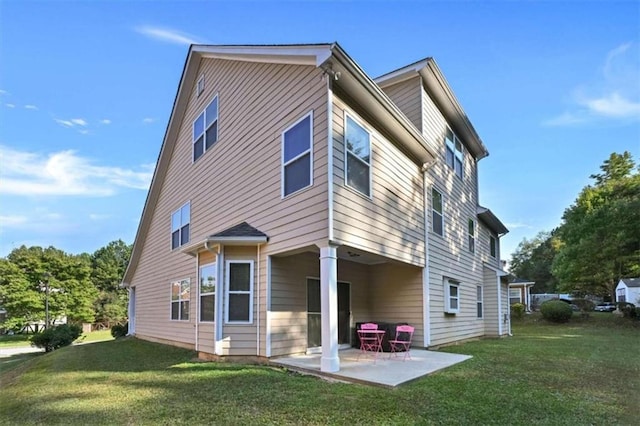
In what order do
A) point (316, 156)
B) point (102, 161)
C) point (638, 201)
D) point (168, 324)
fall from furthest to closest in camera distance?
point (638, 201) → point (102, 161) → point (168, 324) → point (316, 156)

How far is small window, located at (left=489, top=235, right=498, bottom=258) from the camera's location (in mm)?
17953

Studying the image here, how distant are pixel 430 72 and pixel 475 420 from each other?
9095 millimetres

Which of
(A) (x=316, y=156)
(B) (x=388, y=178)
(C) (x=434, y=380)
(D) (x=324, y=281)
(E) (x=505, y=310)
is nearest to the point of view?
(C) (x=434, y=380)

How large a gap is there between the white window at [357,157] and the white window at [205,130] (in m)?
4.85

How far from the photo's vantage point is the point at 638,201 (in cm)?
2072

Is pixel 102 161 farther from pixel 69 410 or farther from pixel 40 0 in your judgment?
pixel 69 410

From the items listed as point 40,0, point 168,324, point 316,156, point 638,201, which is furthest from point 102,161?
point 638,201

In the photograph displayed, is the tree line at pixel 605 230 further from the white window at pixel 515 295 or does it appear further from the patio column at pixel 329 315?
the patio column at pixel 329 315

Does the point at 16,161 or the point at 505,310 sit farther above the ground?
the point at 16,161

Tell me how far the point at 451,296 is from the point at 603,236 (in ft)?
49.6

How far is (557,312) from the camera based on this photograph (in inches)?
818

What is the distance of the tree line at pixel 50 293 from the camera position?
32344mm

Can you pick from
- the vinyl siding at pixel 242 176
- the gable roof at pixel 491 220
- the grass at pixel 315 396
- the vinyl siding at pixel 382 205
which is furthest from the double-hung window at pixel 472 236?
the vinyl siding at pixel 242 176

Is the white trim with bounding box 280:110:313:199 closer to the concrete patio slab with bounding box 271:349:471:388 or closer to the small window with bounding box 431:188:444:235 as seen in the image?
the concrete patio slab with bounding box 271:349:471:388
